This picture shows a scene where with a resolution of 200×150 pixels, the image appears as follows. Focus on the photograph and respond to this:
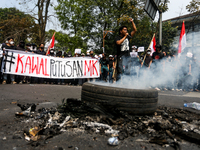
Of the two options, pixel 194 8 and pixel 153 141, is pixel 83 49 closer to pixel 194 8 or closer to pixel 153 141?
pixel 194 8

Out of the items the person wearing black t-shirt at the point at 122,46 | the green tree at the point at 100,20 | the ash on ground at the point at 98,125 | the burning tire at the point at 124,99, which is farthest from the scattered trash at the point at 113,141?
the green tree at the point at 100,20

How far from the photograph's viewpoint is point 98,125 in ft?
8.09

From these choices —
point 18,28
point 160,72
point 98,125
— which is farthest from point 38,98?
point 18,28

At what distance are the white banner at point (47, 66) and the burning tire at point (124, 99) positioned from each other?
7.03 m

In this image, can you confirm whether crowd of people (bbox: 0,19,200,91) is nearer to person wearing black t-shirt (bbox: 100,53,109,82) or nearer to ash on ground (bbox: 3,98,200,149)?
person wearing black t-shirt (bbox: 100,53,109,82)

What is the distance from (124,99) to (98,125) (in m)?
0.70

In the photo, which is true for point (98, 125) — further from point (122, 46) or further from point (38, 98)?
point (122, 46)

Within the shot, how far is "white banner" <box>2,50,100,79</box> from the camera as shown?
338 inches

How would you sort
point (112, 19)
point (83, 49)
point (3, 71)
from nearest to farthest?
1. point (3, 71)
2. point (112, 19)
3. point (83, 49)

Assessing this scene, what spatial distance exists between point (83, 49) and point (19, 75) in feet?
70.3

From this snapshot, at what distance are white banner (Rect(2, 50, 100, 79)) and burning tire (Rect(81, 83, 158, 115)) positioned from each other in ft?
23.1

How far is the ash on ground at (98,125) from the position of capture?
2178 millimetres

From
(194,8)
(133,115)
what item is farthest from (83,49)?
(133,115)

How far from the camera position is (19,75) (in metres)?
8.94
